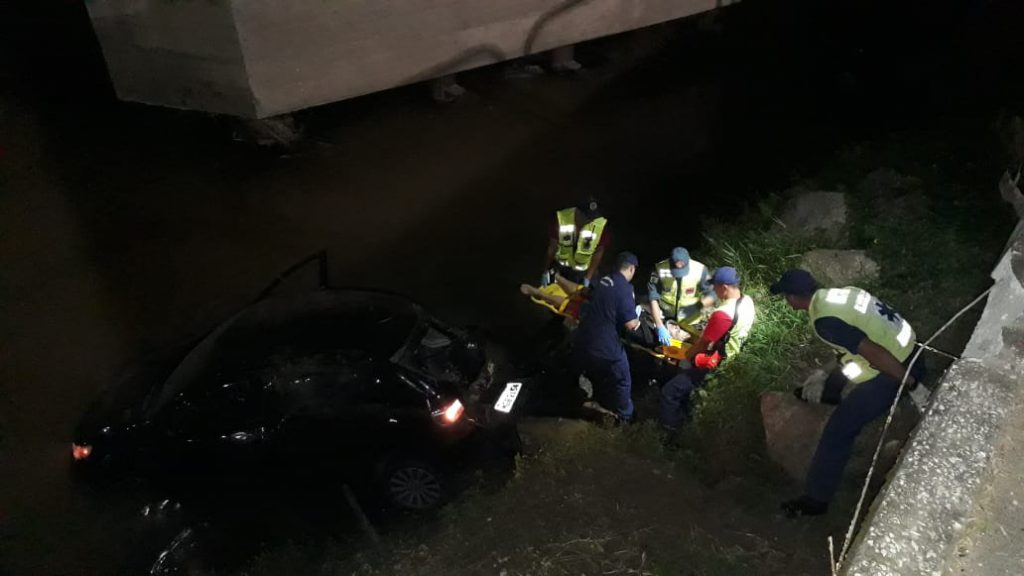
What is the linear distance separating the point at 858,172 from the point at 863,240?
198 cm

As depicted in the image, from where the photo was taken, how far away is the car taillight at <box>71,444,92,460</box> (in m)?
5.02

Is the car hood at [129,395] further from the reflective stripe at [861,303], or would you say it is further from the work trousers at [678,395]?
the reflective stripe at [861,303]

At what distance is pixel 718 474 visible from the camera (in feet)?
17.3

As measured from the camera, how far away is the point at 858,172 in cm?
837

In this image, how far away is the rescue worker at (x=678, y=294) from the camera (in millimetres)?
5941

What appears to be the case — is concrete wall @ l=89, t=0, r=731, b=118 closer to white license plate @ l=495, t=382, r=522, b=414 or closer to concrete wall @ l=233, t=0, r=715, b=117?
concrete wall @ l=233, t=0, r=715, b=117

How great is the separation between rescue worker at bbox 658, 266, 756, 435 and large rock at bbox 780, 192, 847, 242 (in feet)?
7.37

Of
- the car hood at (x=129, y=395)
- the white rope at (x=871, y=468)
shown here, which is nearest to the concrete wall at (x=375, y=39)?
the car hood at (x=129, y=395)

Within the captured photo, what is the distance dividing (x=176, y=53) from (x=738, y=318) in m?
5.97

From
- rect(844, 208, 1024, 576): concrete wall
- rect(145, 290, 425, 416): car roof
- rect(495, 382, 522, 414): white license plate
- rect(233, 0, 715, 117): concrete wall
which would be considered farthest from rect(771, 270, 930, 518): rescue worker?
rect(233, 0, 715, 117): concrete wall

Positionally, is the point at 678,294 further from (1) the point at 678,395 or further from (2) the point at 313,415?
(2) the point at 313,415

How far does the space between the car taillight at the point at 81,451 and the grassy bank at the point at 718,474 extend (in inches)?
62.1

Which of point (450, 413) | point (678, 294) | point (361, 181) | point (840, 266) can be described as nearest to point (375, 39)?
point (361, 181)

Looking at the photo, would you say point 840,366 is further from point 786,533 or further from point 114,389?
point 114,389
